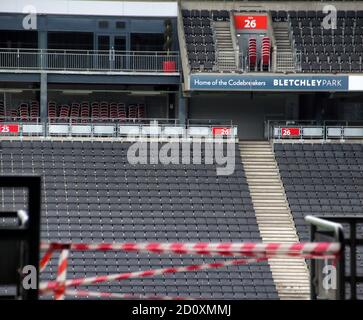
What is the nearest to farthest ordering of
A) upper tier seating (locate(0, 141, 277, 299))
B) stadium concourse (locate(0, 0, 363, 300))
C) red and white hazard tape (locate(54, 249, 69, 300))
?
red and white hazard tape (locate(54, 249, 69, 300))
upper tier seating (locate(0, 141, 277, 299))
stadium concourse (locate(0, 0, 363, 300))

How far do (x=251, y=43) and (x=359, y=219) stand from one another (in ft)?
96.9

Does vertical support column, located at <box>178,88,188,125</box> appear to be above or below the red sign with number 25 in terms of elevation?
above

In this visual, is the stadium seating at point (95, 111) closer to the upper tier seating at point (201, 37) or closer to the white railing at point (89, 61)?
the white railing at point (89, 61)

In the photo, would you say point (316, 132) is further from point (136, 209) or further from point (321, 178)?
point (136, 209)

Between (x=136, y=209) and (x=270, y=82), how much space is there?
265 inches

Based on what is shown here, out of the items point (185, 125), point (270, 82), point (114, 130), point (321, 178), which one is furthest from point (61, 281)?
point (270, 82)

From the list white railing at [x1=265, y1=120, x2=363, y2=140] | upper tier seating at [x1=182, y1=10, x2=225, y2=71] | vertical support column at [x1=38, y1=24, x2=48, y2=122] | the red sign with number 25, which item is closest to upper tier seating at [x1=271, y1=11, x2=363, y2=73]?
white railing at [x1=265, y1=120, x2=363, y2=140]

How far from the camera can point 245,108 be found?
133 feet

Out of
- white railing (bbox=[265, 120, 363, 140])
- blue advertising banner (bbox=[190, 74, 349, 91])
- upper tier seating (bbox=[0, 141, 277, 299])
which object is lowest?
upper tier seating (bbox=[0, 141, 277, 299])

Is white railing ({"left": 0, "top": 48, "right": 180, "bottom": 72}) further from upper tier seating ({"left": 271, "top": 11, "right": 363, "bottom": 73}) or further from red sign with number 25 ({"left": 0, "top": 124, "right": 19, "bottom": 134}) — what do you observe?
upper tier seating ({"left": 271, "top": 11, "right": 363, "bottom": 73})

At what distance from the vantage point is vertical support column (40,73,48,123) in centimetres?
3766

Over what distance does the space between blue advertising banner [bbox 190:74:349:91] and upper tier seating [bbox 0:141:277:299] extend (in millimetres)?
2257

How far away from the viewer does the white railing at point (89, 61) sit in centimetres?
3853

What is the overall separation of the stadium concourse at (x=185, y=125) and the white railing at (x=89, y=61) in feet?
0.17
